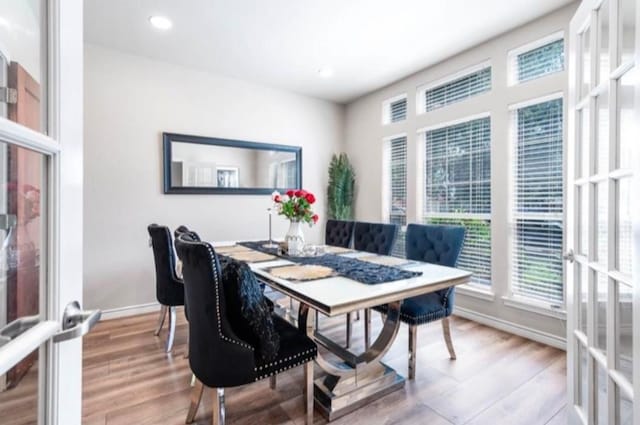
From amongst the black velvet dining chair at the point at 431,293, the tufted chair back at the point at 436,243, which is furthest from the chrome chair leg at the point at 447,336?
the tufted chair back at the point at 436,243

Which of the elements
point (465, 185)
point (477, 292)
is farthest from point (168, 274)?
point (465, 185)

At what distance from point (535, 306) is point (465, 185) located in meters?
1.33

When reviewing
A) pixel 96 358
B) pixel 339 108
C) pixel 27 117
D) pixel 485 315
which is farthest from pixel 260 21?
pixel 485 315

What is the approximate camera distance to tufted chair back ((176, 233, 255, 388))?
1.31 metres

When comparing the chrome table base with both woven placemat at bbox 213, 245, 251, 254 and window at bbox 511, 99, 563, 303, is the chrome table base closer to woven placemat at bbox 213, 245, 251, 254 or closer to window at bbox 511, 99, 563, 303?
woven placemat at bbox 213, 245, 251, 254

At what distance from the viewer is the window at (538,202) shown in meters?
2.67

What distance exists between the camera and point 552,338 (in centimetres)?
263

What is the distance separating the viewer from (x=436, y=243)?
2490mm

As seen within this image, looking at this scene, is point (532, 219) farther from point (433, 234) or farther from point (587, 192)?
point (587, 192)

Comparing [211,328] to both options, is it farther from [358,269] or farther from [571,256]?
[571,256]

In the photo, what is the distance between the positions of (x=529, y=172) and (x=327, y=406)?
2.62 meters

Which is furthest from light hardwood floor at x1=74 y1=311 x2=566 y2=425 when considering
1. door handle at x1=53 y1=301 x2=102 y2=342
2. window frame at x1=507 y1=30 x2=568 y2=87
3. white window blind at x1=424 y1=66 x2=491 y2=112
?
white window blind at x1=424 y1=66 x2=491 y2=112

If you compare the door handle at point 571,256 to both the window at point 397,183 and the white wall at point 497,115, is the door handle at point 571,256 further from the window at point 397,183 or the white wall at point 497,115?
the window at point 397,183

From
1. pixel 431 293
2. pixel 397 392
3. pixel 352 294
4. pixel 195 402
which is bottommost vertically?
pixel 397 392
